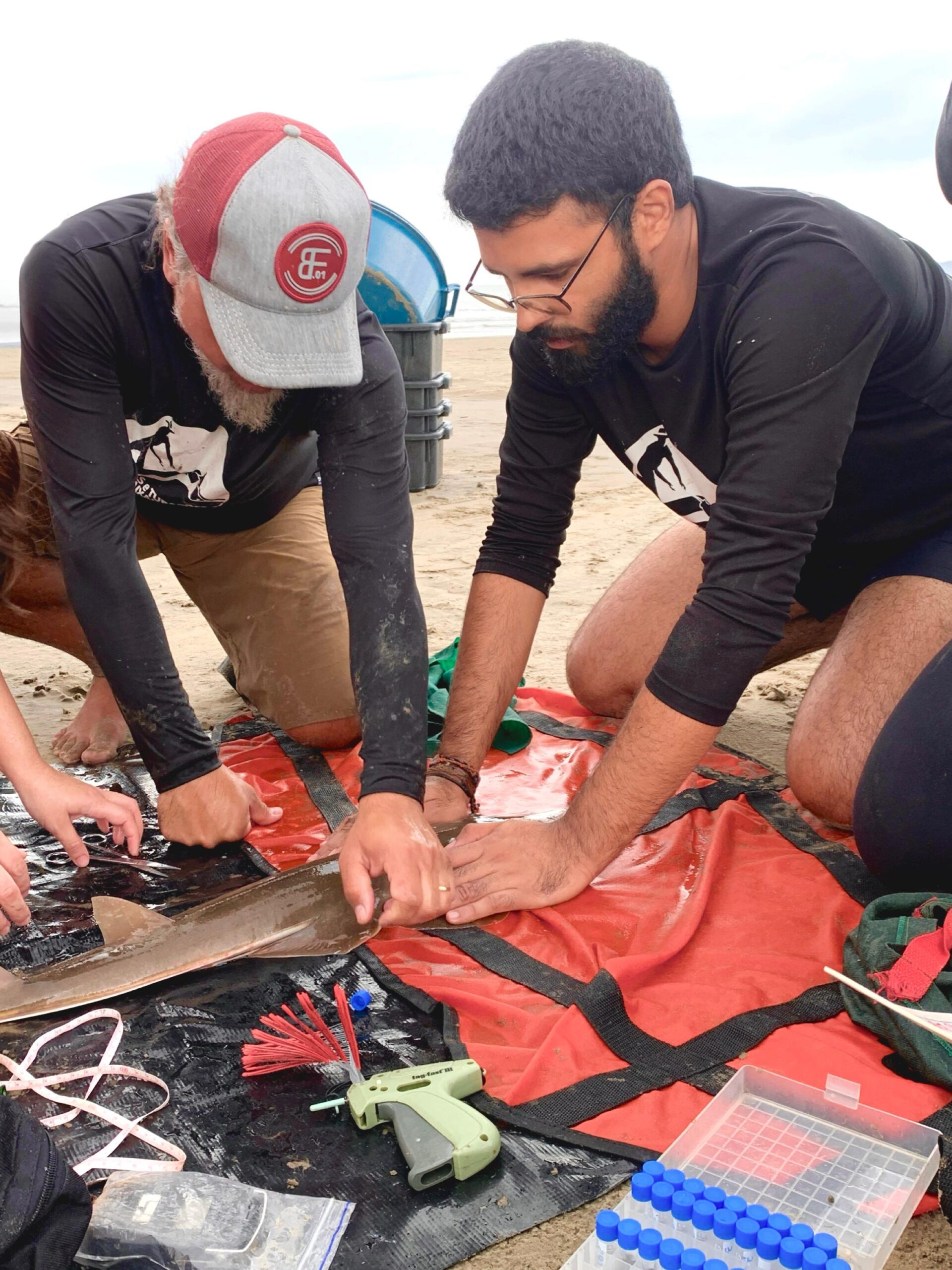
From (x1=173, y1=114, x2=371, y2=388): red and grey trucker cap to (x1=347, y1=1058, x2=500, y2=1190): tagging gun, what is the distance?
1.38 metres

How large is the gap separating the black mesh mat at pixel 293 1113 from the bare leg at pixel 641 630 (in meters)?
1.46

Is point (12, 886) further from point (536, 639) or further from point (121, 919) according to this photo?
point (536, 639)

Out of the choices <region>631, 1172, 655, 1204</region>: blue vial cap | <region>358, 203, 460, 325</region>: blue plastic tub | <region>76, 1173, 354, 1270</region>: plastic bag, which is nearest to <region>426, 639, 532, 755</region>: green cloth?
<region>76, 1173, 354, 1270</region>: plastic bag

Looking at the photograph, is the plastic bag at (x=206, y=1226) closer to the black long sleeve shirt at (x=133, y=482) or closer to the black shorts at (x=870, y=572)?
the black long sleeve shirt at (x=133, y=482)

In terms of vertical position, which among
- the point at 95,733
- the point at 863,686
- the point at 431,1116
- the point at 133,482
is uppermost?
the point at 133,482

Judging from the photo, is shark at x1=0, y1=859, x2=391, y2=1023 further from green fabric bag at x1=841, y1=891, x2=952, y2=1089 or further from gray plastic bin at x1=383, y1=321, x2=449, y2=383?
gray plastic bin at x1=383, y1=321, x2=449, y2=383

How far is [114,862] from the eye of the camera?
8.87 ft

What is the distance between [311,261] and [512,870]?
1.35 meters

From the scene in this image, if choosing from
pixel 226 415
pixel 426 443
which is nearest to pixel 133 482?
pixel 226 415

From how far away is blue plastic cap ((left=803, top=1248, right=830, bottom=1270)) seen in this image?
1.25 meters

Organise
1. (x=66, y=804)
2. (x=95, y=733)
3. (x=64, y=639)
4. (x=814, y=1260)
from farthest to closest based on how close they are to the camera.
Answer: (x=64, y=639)
(x=95, y=733)
(x=66, y=804)
(x=814, y=1260)

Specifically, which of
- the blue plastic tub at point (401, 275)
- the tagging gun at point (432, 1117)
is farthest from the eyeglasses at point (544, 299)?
the blue plastic tub at point (401, 275)

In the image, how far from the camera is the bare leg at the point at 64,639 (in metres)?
3.34

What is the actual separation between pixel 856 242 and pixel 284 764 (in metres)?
2.09
